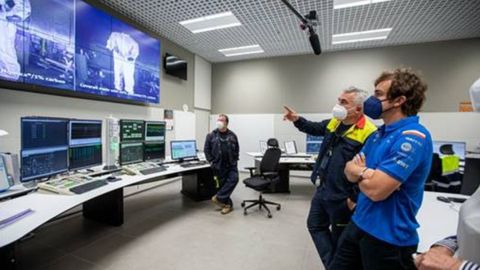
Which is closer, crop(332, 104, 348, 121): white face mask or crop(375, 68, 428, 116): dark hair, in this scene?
crop(375, 68, 428, 116): dark hair

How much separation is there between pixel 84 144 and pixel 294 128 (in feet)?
16.2

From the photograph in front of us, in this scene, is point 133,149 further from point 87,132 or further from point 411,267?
point 411,267

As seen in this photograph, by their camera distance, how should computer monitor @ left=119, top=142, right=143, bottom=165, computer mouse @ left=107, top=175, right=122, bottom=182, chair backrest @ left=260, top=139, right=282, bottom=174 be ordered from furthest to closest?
chair backrest @ left=260, top=139, right=282, bottom=174
computer monitor @ left=119, top=142, right=143, bottom=165
computer mouse @ left=107, top=175, right=122, bottom=182

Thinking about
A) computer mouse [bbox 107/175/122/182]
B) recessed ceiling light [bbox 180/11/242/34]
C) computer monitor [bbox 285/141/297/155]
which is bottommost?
computer mouse [bbox 107/175/122/182]

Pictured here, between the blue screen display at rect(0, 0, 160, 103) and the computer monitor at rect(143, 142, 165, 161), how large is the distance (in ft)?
3.43

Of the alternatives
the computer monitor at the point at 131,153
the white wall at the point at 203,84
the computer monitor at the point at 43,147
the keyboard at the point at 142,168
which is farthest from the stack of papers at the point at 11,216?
the white wall at the point at 203,84

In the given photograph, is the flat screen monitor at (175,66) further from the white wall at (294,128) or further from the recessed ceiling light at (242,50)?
the white wall at (294,128)

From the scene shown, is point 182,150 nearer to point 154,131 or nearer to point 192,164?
point 192,164

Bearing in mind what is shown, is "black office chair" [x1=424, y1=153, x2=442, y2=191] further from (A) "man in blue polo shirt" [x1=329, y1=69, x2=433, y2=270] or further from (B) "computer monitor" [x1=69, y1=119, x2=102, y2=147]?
(B) "computer monitor" [x1=69, y1=119, x2=102, y2=147]

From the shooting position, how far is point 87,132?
8.80 feet

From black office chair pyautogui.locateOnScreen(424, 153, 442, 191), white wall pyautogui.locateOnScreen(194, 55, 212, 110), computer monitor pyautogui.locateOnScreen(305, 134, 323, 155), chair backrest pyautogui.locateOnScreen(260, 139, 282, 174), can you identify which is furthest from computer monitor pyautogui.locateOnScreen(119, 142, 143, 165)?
black office chair pyautogui.locateOnScreen(424, 153, 442, 191)

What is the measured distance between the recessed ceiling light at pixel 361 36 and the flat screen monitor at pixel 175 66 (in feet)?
11.2

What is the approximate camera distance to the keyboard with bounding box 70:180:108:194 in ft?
6.95

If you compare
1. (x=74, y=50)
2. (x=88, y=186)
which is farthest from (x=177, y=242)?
(x=74, y=50)
